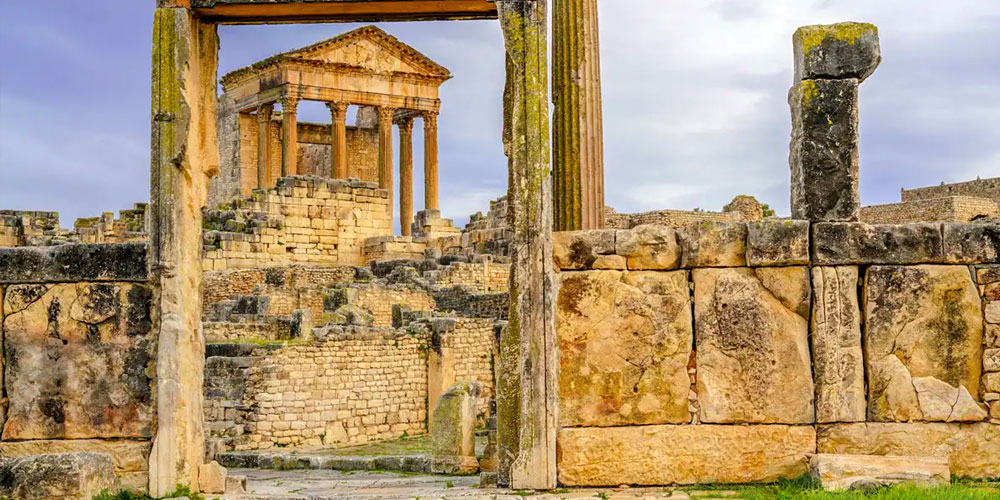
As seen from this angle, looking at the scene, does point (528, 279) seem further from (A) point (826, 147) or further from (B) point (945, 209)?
(B) point (945, 209)

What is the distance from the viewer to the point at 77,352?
866cm

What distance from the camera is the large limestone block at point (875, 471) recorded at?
315 inches

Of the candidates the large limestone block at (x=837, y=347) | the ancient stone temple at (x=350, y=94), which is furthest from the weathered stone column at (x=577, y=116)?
the ancient stone temple at (x=350, y=94)

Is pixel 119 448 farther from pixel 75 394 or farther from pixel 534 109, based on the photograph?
pixel 534 109

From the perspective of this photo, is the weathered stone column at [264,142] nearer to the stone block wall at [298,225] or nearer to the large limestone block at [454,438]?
the stone block wall at [298,225]

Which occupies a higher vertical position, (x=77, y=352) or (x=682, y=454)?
(x=77, y=352)

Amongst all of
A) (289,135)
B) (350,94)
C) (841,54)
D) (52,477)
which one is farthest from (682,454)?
(350,94)

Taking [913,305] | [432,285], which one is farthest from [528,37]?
[432,285]

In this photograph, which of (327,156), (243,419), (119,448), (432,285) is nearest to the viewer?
(119,448)

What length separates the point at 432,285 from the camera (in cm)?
2547

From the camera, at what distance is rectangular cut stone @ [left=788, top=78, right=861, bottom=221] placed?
8695 mm

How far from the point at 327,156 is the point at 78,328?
39146 millimetres

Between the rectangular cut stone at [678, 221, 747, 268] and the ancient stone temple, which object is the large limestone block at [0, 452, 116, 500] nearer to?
the rectangular cut stone at [678, 221, 747, 268]

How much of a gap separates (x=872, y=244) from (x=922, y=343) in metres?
0.79
